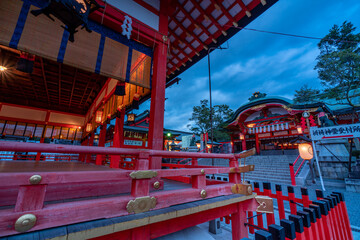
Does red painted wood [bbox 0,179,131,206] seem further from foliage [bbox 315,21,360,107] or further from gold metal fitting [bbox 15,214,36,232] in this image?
foliage [bbox 315,21,360,107]

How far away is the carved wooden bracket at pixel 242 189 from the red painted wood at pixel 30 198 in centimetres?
298

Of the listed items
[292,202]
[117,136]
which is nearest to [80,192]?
[292,202]

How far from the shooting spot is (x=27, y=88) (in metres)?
9.81

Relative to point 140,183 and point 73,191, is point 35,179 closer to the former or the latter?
point 73,191

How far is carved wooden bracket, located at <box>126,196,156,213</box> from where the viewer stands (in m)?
1.77

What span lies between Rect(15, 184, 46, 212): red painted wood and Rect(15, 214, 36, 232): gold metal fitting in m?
0.07

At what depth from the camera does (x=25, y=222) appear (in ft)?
4.08

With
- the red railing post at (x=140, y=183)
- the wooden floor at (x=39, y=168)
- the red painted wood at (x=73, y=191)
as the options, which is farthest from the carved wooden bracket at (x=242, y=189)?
the wooden floor at (x=39, y=168)

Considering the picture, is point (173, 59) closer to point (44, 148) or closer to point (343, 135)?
point (44, 148)

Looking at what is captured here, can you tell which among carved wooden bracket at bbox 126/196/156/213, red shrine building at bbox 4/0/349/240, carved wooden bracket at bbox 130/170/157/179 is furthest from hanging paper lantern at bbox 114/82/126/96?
carved wooden bracket at bbox 126/196/156/213

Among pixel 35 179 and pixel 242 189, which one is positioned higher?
pixel 35 179

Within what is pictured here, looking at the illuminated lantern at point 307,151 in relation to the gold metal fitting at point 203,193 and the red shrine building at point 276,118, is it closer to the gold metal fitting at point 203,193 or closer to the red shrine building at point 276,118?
the red shrine building at point 276,118

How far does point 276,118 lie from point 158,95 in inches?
733

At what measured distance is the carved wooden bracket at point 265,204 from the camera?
109 inches
